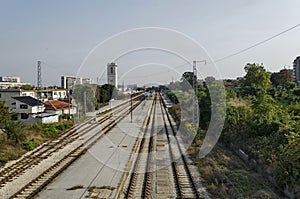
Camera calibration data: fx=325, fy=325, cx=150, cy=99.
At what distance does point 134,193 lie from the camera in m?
8.80

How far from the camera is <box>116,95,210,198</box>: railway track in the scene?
28.8ft

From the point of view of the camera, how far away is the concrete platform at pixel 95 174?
8.93m

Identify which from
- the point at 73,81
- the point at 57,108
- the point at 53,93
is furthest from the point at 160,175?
the point at 53,93

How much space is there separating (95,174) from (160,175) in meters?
2.16

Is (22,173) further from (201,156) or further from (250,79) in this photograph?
(250,79)

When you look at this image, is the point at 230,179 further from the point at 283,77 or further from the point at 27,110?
the point at 283,77

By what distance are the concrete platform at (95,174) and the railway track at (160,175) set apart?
40 cm

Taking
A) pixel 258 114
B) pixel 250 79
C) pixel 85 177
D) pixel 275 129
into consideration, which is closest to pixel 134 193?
pixel 85 177

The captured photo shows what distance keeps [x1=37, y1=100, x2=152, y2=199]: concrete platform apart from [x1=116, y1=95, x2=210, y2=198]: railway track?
0.40 metres

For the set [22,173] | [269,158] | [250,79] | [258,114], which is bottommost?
[22,173]

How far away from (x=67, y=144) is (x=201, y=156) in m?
7.49

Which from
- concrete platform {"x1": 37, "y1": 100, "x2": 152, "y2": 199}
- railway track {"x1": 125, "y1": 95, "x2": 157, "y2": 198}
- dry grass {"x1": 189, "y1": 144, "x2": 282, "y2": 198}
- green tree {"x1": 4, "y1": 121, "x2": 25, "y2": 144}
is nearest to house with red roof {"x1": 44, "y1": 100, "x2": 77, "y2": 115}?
green tree {"x1": 4, "y1": 121, "x2": 25, "y2": 144}

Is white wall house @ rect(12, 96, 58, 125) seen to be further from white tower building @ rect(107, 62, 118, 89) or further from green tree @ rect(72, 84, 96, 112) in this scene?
white tower building @ rect(107, 62, 118, 89)

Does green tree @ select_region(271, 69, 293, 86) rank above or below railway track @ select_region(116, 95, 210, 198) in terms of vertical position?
above
